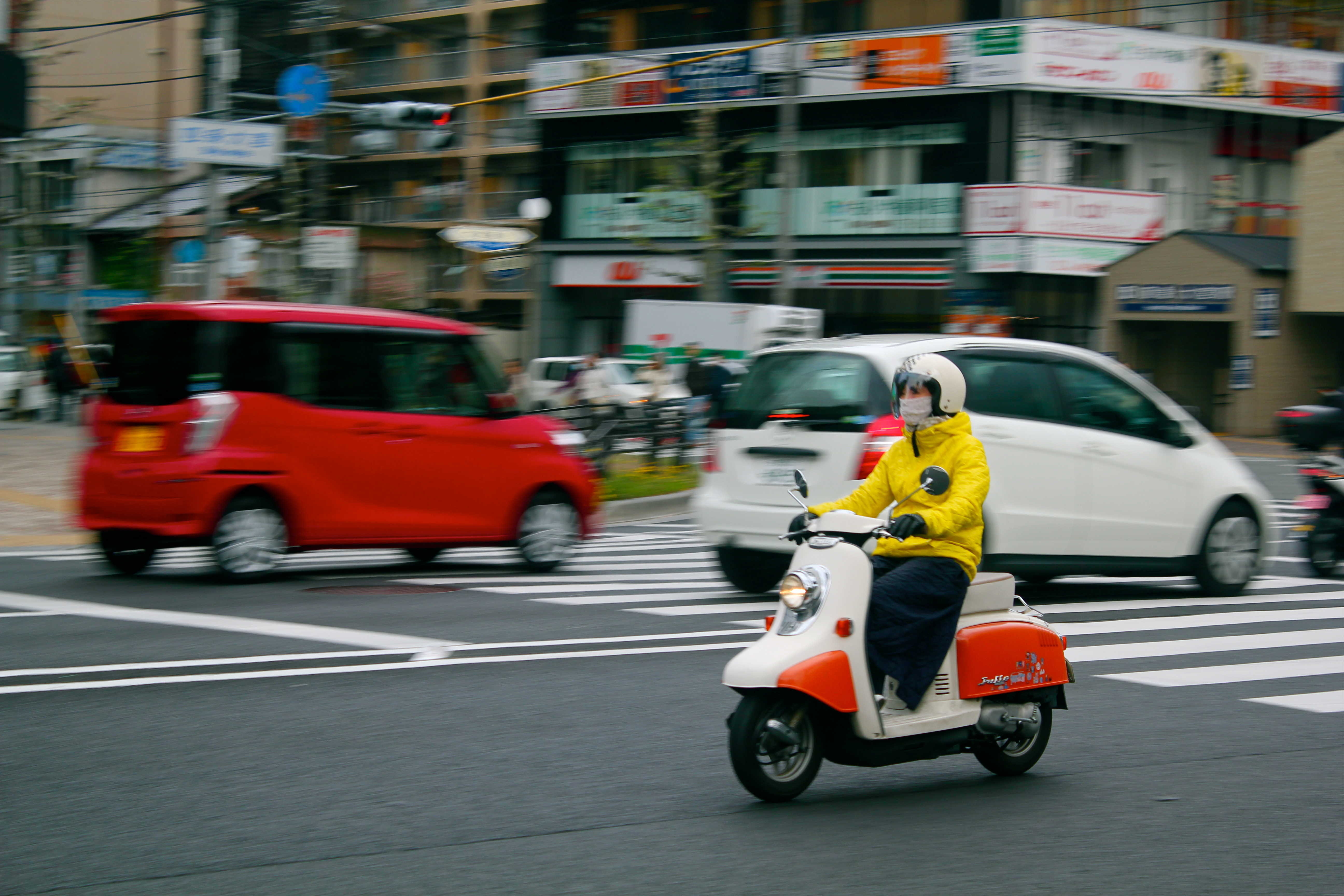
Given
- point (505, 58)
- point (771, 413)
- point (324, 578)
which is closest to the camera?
point (771, 413)

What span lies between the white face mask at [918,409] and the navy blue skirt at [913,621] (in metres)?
0.50

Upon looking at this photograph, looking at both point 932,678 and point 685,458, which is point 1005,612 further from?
point 685,458

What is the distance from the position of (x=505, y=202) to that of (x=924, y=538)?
169 feet

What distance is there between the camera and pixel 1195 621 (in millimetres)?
10047

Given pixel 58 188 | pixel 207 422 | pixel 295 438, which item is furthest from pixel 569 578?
pixel 58 188

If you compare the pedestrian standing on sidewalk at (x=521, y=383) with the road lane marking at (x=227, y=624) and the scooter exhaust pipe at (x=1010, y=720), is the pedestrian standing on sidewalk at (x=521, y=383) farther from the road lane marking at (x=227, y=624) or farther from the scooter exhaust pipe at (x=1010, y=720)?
the scooter exhaust pipe at (x=1010, y=720)

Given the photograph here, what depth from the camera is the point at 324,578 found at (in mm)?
11719

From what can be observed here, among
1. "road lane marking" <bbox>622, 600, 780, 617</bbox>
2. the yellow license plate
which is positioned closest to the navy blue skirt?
"road lane marking" <bbox>622, 600, 780, 617</bbox>

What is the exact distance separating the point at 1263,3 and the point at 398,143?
108ft

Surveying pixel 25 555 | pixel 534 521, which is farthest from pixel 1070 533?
pixel 25 555

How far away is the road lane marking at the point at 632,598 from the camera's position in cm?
1058

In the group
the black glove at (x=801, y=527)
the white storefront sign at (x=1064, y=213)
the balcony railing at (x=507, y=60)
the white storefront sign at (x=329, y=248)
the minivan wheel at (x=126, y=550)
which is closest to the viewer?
the black glove at (x=801, y=527)

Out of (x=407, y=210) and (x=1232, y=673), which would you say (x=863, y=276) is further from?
(x=1232, y=673)

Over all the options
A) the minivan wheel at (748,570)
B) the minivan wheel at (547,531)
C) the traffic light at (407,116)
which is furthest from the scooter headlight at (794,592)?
the traffic light at (407,116)
